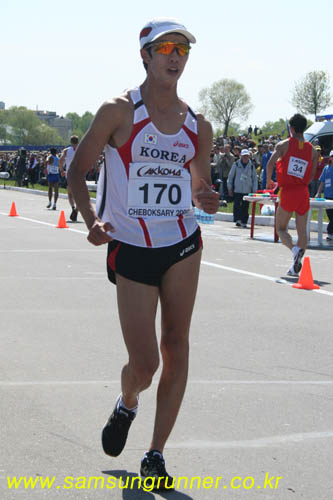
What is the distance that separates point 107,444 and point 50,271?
8.03 meters

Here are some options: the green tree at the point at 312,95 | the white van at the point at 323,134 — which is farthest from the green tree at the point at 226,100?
the white van at the point at 323,134

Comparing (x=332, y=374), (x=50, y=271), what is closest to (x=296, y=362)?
(x=332, y=374)

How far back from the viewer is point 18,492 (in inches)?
164

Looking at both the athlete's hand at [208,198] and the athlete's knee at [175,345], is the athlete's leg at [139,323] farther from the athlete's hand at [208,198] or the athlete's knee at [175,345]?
the athlete's hand at [208,198]

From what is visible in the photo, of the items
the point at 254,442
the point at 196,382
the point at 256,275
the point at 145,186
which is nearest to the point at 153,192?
the point at 145,186

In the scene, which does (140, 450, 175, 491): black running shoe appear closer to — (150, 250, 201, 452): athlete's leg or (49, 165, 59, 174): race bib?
(150, 250, 201, 452): athlete's leg

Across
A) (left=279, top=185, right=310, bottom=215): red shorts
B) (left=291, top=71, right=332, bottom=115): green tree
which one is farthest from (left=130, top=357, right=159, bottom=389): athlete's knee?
(left=291, top=71, right=332, bottom=115): green tree

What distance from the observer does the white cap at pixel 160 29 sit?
4.36 meters

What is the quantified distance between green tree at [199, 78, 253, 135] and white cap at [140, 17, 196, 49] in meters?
139

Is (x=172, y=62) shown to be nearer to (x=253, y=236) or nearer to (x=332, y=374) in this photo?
(x=332, y=374)

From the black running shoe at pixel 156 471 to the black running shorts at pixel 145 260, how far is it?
78 cm

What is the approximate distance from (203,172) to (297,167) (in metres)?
7.90

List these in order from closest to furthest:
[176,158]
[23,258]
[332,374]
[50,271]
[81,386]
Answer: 1. [176,158]
2. [81,386]
3. [332,374]
4. [50,271]
5. [23,258]

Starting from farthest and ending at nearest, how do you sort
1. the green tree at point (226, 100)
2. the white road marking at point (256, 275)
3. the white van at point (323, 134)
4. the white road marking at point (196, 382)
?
the green tree at point (226, 100) → the white van at point (323, 134) → the white road marking at point (256, 275) → the white road marking at point (196, 382)
